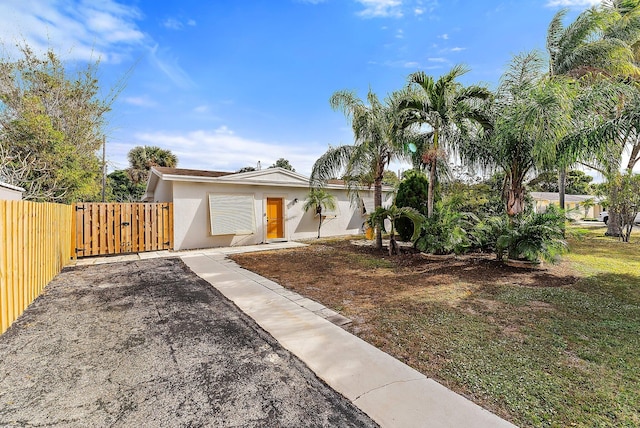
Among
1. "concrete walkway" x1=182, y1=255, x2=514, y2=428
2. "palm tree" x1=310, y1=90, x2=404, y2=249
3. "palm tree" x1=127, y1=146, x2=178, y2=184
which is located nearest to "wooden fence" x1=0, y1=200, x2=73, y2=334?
"concrete walkway" x1=182, y1=255, x2=514, y2=428

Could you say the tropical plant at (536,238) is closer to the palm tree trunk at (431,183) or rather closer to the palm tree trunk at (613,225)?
the palm tree trunk at (431,183)

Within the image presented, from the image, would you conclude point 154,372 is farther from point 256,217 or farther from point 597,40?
point 597,40

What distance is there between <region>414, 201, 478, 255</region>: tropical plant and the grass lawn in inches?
18.9

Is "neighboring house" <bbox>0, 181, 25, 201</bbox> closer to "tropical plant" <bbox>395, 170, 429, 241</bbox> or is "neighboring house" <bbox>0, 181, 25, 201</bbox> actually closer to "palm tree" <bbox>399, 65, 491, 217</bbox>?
"palm tree" <bbox>399, 65, 491, 217</bbox>

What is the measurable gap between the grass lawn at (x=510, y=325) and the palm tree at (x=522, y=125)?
2.08 meters

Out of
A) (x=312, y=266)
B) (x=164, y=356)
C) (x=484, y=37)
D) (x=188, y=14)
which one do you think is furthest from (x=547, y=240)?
(x=188, y=14)

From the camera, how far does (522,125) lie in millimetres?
6223

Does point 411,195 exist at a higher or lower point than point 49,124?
lower

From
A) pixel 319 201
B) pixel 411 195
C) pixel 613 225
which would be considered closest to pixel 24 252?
pixel 319 201

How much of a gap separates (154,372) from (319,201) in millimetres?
10911

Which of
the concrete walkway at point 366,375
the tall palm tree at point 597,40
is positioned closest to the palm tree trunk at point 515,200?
the tall palm tree at point 597,40

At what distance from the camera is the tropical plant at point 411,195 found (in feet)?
34.9

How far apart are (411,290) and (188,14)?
9.80 metres

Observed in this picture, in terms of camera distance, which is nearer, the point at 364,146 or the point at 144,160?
the point at 364,146
